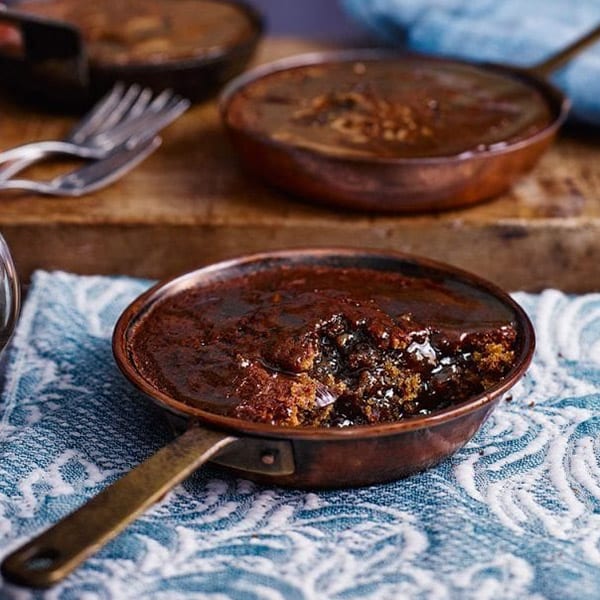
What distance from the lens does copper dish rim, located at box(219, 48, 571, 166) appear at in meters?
1.56

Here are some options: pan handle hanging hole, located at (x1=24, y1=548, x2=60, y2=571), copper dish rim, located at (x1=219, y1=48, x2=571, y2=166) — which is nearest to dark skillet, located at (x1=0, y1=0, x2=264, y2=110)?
copper dish rim, located at (x1=219, y1=48, x2=571, y2=166)

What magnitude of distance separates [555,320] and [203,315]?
1.55ft

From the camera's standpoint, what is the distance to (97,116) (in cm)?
188

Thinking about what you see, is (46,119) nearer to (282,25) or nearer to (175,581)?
(175,581)

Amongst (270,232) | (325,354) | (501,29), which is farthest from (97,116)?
(325,354)

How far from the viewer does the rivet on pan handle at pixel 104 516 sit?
828 mm

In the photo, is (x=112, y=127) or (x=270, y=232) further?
(x=112, y=127)

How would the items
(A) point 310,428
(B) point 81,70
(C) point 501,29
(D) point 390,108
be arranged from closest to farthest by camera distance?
1. (A) point 310,428
2. (D) point 390,108
3. (B) point 81,70
4. (C) point 501,29

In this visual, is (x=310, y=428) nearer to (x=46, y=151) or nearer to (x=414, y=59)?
(x=46, y=151)

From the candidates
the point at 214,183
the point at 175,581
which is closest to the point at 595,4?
the point at 214,183

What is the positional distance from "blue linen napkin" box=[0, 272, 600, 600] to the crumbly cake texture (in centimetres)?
8

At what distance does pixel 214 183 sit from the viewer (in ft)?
5.80

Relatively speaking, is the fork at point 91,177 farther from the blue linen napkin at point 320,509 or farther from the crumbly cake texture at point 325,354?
the crumbly cake texture at point 325,354

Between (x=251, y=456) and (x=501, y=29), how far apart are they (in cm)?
130
